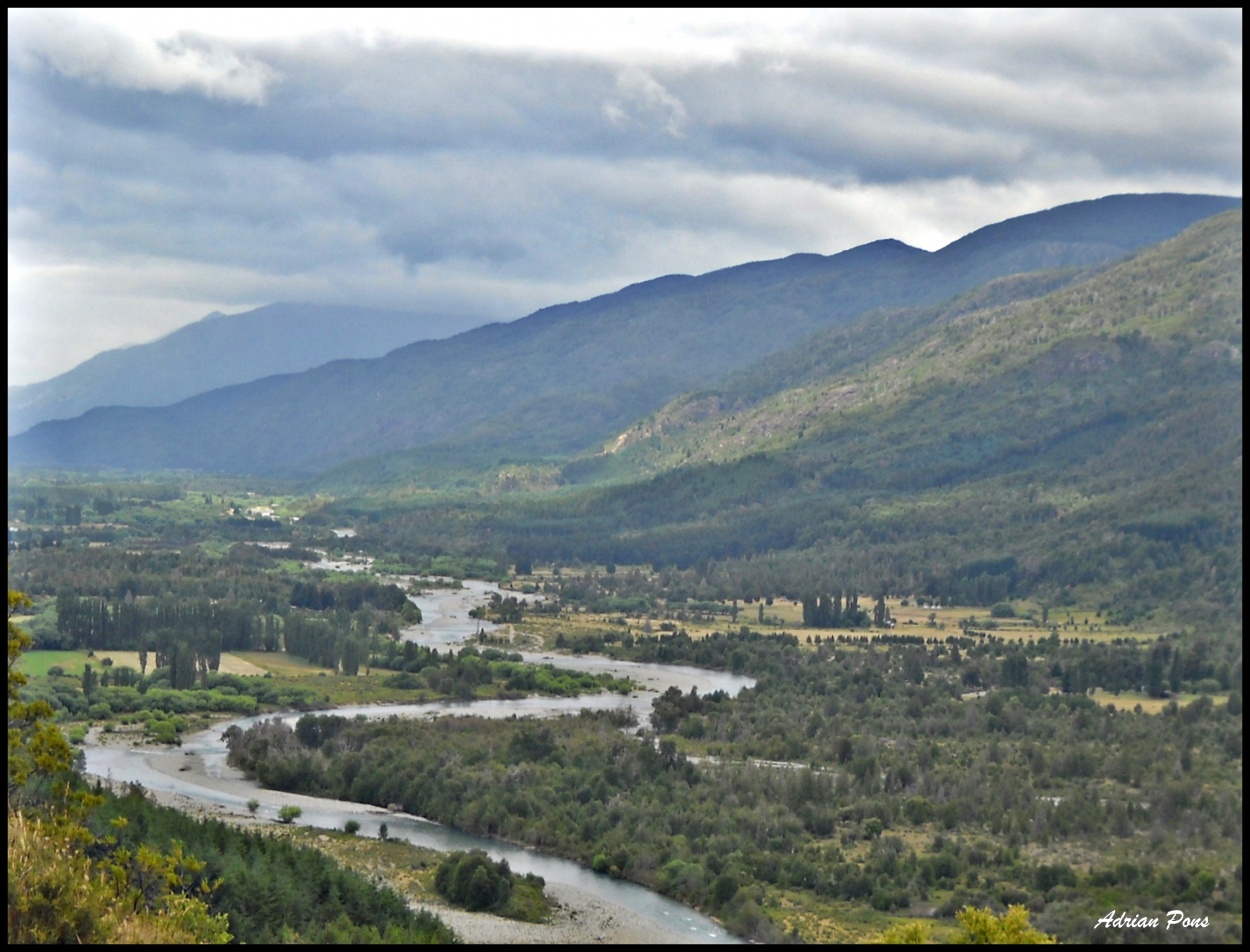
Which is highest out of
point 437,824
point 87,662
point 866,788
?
point 87,662

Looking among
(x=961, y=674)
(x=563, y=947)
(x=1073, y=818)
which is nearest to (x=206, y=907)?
(x=563, y=947)

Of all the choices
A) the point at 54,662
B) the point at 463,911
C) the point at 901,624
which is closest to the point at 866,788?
the point at 463,911

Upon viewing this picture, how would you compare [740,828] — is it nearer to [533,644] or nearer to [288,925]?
[288,925]

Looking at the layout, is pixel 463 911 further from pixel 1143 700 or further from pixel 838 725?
pixel 1143 700

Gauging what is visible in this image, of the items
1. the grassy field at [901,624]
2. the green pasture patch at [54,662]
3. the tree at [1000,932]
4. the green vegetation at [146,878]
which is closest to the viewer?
the green vegetation at [146,878]

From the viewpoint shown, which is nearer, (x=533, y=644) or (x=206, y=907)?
(x=206, y=907)

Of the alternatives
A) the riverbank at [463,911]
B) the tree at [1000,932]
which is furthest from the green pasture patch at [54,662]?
the tree at [1000,932]

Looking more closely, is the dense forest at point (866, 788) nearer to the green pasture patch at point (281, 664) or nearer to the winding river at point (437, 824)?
the winding river at point (437, 824)

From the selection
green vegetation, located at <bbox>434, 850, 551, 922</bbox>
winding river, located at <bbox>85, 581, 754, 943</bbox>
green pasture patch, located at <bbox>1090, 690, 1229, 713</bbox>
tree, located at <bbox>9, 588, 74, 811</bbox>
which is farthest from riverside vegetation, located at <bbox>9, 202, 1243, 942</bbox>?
tree, located at <bbox>9, 588, 74, 811</bbox>
